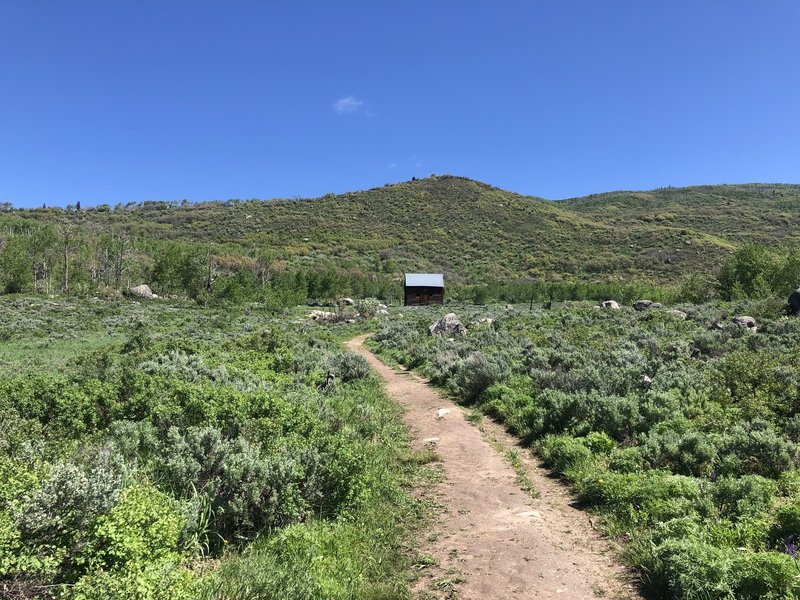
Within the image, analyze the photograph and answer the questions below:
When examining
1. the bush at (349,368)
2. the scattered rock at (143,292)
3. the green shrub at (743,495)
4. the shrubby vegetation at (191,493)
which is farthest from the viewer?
the scattered rock at (143,292)

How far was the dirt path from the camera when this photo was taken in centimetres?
450

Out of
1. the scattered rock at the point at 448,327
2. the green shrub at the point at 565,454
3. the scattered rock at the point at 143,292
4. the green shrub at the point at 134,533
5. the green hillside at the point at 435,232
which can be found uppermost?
the green hillside at the point at 435,232

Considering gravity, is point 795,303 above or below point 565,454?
above

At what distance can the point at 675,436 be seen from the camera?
7.53 metres

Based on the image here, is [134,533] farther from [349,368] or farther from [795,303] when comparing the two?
[795,303]

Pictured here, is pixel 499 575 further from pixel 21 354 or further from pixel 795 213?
pixel 795 213

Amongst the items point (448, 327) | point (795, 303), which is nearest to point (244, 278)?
point (448, 327)

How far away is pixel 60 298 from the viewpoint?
46250 mm

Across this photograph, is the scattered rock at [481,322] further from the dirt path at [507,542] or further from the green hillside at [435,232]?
the green hillside at [435,232]

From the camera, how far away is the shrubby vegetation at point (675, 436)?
4.37 meters

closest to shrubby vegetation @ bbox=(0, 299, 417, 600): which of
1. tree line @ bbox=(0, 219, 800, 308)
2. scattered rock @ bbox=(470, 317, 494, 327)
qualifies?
scattered rock @ bbox=(470, 317, 494, 327)

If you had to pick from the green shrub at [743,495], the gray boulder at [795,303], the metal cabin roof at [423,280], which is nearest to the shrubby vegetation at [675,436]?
the green shrub at [743,495]

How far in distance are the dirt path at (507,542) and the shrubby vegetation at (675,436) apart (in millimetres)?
343

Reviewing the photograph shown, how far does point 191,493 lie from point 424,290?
5650cm
